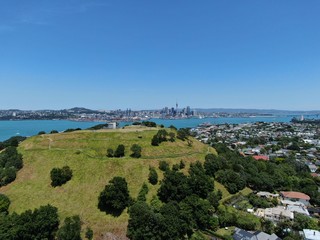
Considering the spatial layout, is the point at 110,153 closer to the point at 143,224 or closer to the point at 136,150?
the point at 136,150

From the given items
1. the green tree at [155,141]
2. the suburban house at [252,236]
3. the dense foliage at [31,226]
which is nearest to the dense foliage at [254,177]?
the green tree at [155,141]

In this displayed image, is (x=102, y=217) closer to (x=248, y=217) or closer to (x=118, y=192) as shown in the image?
(x=118, y=192)

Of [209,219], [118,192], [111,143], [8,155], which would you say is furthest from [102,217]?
[8,155]

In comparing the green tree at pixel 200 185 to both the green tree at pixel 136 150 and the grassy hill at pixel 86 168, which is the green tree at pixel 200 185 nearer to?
the grassy hill at pixel 86 168

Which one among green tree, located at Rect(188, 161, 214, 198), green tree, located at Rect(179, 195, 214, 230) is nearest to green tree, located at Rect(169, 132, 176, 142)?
green tree, located at Rect(188, 161, 214, 198)

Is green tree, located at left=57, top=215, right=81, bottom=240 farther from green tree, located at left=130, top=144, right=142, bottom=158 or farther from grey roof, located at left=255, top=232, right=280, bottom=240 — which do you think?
grey roof, located at left=255, top=232, right=280, bottom=240

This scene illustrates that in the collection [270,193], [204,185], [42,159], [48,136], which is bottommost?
[270,193]
